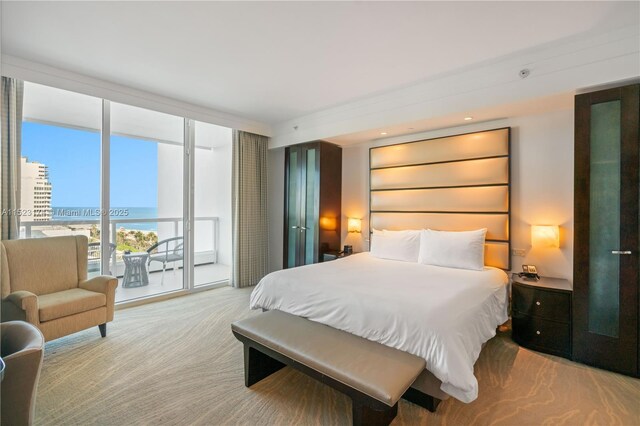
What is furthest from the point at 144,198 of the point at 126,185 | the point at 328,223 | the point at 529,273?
the point at 529,273

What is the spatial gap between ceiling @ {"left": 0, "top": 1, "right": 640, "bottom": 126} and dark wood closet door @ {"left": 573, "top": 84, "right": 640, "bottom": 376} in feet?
2.43

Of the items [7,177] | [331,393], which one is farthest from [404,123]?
[7,177]

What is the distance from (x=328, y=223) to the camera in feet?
15.7

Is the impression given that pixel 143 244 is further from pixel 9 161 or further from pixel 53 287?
pixel 9 161

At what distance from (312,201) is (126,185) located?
2.80 m

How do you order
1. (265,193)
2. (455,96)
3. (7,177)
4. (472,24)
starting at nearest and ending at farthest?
1. (472,24)
2. (7,177)
3. (455,96)
4. (265,193)

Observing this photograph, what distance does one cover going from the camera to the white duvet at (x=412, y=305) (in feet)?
5.87

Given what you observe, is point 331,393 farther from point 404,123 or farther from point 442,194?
point 404,123

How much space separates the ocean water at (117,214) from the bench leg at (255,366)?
2.93 metres

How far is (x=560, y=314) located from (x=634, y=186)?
4.09 feet

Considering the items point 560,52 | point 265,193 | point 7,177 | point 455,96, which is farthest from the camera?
point 265,193

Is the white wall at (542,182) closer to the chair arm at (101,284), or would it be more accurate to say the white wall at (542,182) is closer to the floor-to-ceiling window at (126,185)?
the floor-to-ceiling window at (126,185)

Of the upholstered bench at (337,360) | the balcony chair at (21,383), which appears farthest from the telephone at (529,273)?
the balcony chair at (21,383)

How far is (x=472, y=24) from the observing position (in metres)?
2.32
